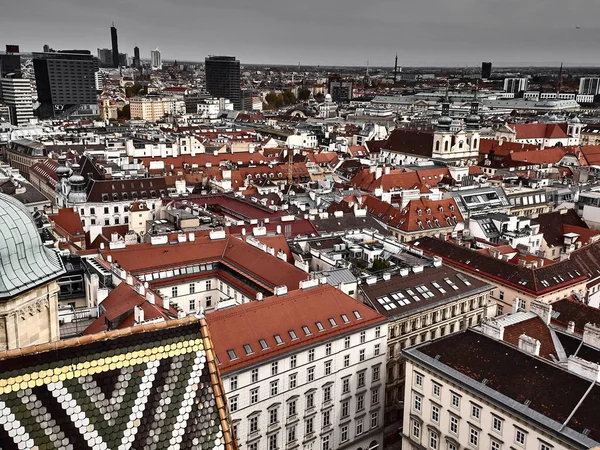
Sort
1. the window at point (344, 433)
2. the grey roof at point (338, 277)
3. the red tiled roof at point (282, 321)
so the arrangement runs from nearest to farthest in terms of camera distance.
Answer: the red tiled roof at point (282, 321) → the window at point (344, 433) → the grey roof at point (338, 277)

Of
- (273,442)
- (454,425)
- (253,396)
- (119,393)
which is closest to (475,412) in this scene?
(454,425)

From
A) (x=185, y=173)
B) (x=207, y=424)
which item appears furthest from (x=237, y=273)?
(x=185, y=173)

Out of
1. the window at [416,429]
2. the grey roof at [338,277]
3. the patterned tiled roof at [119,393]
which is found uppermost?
the patterned tiled roof at [119,393]

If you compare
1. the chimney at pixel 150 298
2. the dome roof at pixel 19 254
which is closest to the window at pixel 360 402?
the chimney at pixel 150 298

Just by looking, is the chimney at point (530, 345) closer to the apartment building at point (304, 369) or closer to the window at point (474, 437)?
the window at point (474, 437)

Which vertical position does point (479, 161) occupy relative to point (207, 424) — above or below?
below

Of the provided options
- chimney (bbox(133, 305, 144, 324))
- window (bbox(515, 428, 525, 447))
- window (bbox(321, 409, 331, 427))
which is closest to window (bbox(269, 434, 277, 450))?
window (bbox(321, 409, 331, 427))

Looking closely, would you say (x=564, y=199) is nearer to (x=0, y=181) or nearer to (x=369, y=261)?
(x=369, y=261)

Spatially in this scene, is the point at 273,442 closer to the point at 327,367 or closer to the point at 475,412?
the point at 327,367
